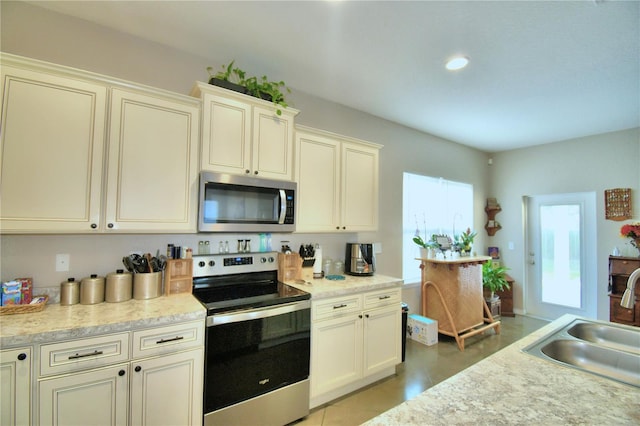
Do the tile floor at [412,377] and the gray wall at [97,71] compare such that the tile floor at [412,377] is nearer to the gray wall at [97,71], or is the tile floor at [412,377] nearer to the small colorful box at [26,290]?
the gray wall at [97,71]

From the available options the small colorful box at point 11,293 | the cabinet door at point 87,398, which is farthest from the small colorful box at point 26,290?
the cabinet door at point 87,398

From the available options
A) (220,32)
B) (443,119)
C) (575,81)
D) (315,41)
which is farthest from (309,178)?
(575,81)

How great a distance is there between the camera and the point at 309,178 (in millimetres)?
2703

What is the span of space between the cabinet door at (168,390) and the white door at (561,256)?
5.42m

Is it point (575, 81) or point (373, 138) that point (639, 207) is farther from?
point (373, 138)

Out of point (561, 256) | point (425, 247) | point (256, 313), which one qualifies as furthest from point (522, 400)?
point (561, 256)

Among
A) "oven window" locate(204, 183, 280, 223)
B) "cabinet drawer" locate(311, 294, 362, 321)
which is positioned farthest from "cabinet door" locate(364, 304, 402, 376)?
"oven window" locate(204, 183, 280, 223)

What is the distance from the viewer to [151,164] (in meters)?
1.95

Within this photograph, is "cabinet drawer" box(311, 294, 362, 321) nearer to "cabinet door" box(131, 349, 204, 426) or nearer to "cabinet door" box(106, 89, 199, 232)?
"cabinet door" box(131, 349, 204, 426)

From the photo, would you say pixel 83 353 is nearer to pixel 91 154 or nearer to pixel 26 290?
pixel 26 290

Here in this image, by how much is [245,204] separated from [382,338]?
1.77 meters

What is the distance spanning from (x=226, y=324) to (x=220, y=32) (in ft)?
6.86

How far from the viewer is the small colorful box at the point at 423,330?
12.0 feet

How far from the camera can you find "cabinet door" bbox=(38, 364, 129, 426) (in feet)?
4.61
